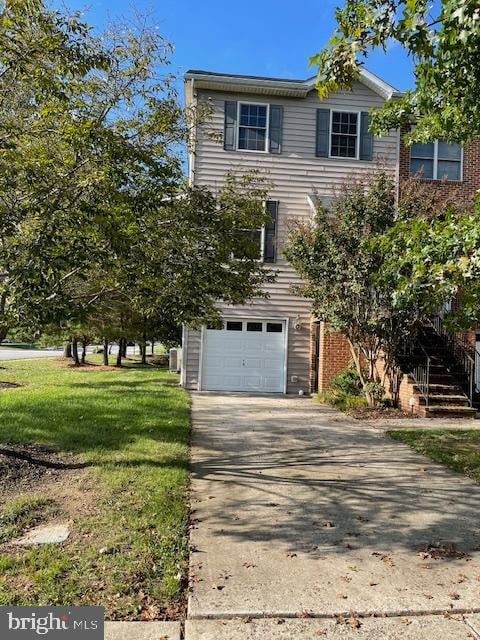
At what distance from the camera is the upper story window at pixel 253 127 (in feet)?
52.4

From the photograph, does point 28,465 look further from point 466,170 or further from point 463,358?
point 466,170

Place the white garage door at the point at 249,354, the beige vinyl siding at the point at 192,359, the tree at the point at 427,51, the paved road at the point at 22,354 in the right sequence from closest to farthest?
the tree at the point at 427,51 < the beige vinyl siding at the point at 192,359 < the white garage door at the point at 249,354 < the paved road at the point at 22,354

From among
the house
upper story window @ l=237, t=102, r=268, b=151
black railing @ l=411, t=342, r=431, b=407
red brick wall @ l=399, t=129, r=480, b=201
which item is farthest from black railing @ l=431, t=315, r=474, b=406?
upper story window @ l=237, t=102, r=268, b=151

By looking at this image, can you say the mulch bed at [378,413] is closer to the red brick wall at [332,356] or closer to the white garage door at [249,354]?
the red brick wall at [332,356]

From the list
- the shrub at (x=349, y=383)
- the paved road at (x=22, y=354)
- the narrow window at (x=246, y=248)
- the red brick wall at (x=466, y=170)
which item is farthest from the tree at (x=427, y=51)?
the paved road at (x=22, y=354)

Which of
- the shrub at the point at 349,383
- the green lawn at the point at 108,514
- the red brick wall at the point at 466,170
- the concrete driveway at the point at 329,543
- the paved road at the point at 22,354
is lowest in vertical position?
the paved road at the point at 22,354

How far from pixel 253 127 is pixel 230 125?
0.68 metres

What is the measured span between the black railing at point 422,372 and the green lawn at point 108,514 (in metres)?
5.53

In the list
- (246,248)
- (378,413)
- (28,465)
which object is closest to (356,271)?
(378,413)

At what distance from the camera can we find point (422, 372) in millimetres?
12523

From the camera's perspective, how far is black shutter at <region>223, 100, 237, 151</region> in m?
15.8

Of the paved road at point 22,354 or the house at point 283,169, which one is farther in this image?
the paved road at point 22,354

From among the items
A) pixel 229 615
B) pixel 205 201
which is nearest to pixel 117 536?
pixel 229 615

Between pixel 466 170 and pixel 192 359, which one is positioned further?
pixel 466 170
